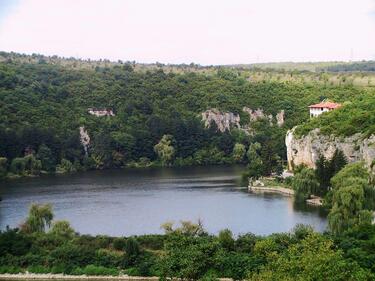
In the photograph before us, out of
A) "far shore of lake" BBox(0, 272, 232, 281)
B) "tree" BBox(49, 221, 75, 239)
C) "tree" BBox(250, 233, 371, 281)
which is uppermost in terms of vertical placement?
"tree" BBox(250, 233, 371, 281)

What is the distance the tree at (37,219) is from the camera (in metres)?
47.2

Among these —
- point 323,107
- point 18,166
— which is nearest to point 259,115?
point 323,107

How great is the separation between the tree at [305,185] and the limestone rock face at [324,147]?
397 centimetres

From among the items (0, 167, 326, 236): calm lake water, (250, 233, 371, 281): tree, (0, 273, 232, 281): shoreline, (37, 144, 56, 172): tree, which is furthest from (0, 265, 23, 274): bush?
(37, 144, 56, 172): tree

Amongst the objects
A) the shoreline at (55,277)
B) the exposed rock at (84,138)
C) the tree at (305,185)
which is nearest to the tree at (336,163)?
the tree at (305,185)

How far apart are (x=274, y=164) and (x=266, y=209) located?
21392mm

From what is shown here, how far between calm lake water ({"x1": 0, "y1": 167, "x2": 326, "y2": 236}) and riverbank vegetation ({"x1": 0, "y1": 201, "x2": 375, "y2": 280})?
6.61 m

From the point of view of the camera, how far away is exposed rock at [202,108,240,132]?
117 m

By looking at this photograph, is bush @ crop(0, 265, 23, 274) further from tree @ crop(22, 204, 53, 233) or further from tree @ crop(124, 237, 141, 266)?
tree @ crop(22, 204, 53, 233)

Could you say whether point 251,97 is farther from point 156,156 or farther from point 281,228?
point 281,228

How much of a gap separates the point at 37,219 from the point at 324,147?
31134 millimetres

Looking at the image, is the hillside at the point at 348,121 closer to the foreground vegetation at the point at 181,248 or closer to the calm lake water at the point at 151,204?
the calm lake water at the point at 151,204

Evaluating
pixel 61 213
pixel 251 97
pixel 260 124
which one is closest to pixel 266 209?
pixel 61 213

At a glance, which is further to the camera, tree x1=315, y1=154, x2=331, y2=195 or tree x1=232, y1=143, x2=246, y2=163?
tree x1=232, y1=143, x2=246, y2=163
